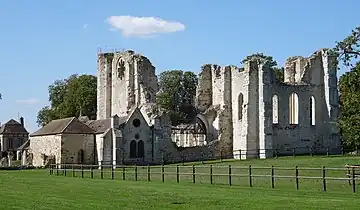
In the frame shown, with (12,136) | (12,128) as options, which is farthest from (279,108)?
(12,128)

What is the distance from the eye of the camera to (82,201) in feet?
71.0

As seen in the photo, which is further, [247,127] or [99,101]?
[99,101]

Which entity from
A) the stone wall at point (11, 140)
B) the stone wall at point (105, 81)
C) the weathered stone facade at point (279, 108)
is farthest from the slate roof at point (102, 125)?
the stone wall at point (11, 140)

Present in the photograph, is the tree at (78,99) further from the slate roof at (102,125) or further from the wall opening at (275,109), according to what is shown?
the wall opening at (275,109)

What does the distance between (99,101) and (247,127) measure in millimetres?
23053

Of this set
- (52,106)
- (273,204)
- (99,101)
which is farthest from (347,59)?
(52,106)

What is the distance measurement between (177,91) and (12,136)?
33.8m

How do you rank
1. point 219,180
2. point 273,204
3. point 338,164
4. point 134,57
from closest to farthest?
1. point 273,204
2. point 219,180
3. point 338,164
4. point 134,57

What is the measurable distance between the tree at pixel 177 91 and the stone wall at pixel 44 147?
2033 cm

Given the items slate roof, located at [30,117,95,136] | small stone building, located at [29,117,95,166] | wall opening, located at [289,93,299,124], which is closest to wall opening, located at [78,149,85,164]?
small stone building, located at [29,117,95,166]

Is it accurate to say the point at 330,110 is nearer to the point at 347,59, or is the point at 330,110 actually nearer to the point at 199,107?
the point at 199,107

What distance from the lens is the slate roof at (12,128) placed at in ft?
367

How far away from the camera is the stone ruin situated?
63062 mm

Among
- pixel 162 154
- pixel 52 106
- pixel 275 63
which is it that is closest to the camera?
pixel 162 154
